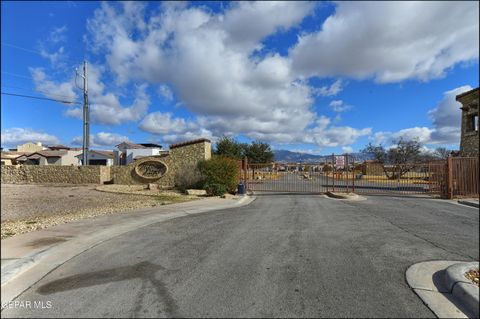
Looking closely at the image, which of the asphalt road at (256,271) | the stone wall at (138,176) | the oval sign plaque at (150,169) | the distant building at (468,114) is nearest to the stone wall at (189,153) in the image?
the stone wall at (138,176)

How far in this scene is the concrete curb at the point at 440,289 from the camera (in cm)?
404

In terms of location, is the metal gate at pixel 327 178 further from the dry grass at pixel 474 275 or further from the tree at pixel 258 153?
the tree at pixel 258 153

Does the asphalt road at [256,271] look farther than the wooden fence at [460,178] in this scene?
No

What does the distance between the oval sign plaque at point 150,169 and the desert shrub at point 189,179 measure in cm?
260

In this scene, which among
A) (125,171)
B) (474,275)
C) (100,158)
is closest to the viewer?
(474,275)

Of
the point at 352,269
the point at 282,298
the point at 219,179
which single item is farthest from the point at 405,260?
the point at 219,179

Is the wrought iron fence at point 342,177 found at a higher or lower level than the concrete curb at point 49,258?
higher

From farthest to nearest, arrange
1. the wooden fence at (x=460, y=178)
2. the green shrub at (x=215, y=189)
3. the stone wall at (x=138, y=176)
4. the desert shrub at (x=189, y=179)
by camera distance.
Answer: the stone wall at (x=138, y=176), the desert shrub at (x=189, y=179), the green shrub at (x=215, y=189), the wooden fence at (x=460, y=178)

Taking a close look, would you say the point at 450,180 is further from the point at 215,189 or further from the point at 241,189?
the point at 215,189

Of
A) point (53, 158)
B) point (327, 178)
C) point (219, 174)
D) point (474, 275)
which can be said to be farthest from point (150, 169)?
point (53, 158)

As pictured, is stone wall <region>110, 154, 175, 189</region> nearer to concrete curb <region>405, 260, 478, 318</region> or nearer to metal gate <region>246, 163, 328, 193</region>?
metal gate <region>246, 163, 328, 193</region>

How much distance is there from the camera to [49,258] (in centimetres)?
637

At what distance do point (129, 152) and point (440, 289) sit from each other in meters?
63.1

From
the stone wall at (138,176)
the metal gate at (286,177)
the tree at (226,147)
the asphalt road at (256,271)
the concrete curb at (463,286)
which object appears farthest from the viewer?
the tree at (226,147)
